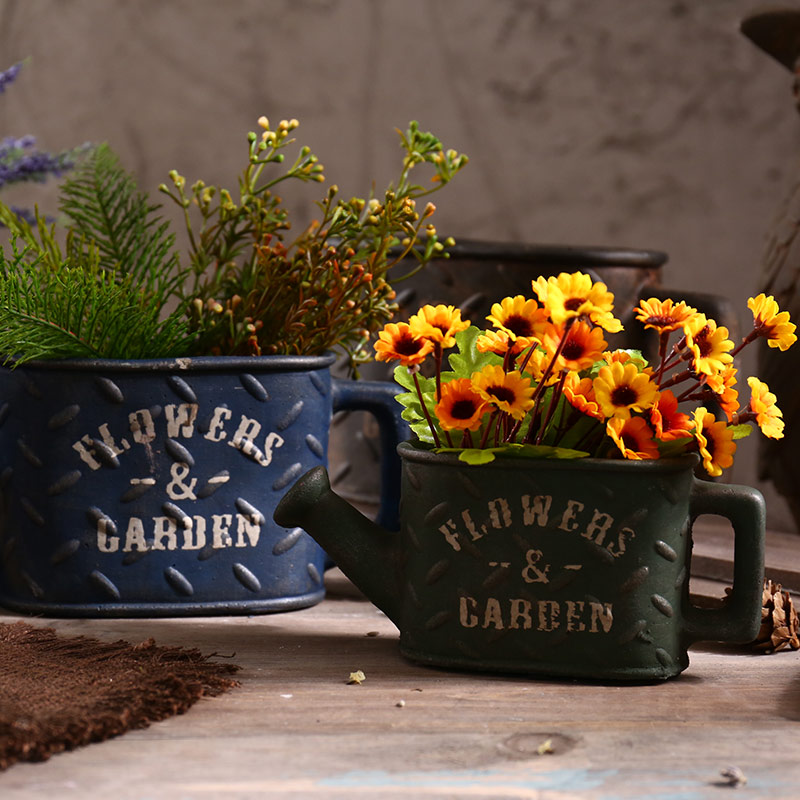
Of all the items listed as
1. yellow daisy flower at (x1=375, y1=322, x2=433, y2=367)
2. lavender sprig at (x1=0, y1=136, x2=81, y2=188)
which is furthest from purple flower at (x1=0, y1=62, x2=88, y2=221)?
yellow daisy flower at (x1=375, y1=322, x2=433, y2=367)

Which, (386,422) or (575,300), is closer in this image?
(575,300)

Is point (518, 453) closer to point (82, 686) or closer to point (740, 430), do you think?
point (740, 430)

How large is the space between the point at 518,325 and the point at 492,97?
75 cm

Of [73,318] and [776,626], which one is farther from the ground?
[73,318]

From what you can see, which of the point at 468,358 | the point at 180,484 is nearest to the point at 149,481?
the point at 180,484

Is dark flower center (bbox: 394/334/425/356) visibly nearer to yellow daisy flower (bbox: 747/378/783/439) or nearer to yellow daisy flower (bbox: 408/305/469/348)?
yellow daisy flower (bbox: 408/305/469/348)

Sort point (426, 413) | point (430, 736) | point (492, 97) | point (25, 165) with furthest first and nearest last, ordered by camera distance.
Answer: point (492, 97), point (25, 165), point (426, 413), point (430, 736)

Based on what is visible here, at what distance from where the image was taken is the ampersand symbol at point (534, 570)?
0.67m

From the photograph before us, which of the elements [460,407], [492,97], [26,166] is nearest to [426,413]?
[460,407]

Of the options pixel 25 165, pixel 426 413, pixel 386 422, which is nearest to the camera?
pixel 426 413

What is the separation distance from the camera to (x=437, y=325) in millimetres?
664

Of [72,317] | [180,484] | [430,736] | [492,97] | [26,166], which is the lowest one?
[430,736]

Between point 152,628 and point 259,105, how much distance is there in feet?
2.48

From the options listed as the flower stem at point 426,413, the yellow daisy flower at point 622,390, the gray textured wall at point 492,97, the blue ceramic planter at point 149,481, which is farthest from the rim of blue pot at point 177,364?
the gray textured wall at point 492,97
